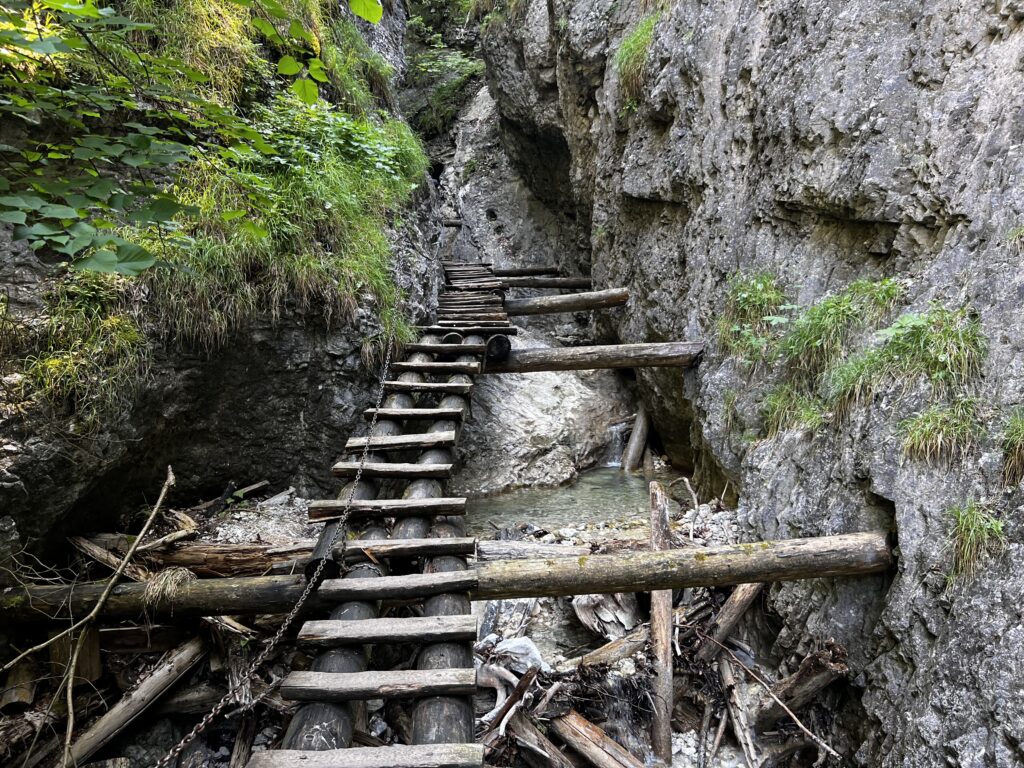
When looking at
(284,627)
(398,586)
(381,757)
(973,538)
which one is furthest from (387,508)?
(973,538)

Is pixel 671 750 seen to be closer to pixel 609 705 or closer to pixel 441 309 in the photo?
pixel 609 705

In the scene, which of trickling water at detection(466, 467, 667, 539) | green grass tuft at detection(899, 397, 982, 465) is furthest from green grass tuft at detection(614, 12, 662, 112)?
green grass tuft at detection(899, 397, 982, 465)

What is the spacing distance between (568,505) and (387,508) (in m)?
2.71

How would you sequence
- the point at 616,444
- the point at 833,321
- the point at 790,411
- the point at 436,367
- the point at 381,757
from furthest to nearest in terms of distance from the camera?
the point at 616,444 < the point at 436,367 < the point at 790,411 < the point at 833,321 < the point at 381,757

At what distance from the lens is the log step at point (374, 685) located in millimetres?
2396

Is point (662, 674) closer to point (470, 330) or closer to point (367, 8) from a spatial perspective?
point (367, 8)

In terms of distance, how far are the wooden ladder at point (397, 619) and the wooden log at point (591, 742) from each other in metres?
0.82

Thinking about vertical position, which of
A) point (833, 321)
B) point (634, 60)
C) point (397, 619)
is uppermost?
point (634, 60)

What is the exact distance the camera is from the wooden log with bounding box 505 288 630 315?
727 centimetres

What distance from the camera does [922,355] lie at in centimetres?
305

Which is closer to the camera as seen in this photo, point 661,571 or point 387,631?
point 387,631

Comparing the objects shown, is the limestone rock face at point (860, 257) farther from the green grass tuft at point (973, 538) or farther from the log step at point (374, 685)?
the log step at point (374, 685)

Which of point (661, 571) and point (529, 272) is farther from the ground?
point (529, 272)

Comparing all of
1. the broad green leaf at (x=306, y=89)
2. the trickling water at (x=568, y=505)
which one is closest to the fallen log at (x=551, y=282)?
the trickling water at (x=568, y=505)
